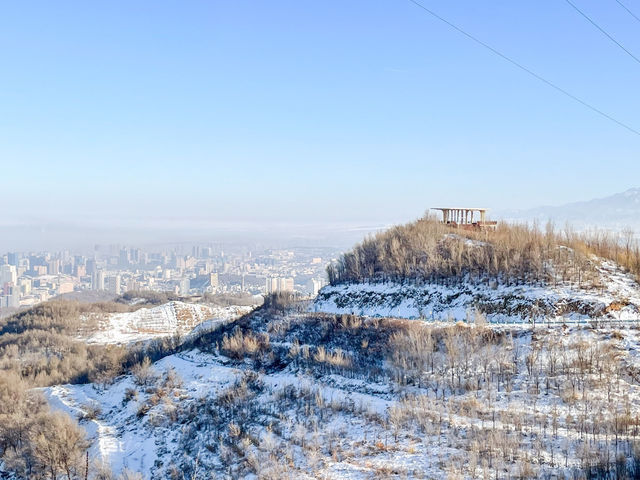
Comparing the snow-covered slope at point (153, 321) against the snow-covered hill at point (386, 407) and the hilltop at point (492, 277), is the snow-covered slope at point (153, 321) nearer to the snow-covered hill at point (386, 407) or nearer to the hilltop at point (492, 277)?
the hilltop at point (492, 277)

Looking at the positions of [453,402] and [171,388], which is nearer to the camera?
[453,402]

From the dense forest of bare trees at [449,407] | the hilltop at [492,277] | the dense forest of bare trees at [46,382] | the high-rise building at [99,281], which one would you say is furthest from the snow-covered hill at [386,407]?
the high-rise building at [99,281]

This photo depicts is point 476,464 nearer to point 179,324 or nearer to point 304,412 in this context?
point 304,412

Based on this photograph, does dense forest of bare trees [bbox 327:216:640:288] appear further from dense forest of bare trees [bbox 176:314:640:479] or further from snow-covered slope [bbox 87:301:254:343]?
snow-covered slope [bbox 87:301:254:343]

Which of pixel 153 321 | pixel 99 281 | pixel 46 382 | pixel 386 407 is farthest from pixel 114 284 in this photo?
pixel 386 407

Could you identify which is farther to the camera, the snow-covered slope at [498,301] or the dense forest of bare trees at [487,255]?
the dense forest of bare trees at [487,255]

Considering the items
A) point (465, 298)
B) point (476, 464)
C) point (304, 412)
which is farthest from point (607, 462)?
point (465, 298)
